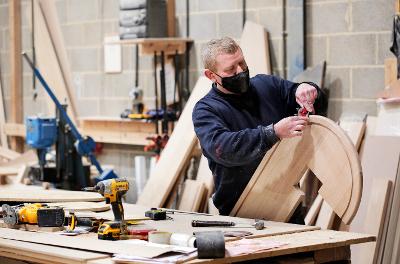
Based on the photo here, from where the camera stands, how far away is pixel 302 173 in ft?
11.5

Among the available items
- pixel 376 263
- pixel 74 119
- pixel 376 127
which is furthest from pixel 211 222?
pixel 74 119

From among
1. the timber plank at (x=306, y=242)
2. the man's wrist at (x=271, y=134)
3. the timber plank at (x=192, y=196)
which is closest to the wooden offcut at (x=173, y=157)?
the timber plank at (x=192, y=196)

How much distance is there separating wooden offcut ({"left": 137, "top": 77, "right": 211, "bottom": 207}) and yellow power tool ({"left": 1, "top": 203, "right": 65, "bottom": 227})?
86.3 inches

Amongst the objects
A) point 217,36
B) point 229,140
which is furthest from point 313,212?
point 217,36

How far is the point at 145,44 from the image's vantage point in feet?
20.5

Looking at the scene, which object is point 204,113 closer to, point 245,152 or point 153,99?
point 245,152

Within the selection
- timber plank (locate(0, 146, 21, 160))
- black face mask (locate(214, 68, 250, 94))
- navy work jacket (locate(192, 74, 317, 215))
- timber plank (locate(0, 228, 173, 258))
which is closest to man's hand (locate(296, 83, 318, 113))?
navy work jacket (locate(192, 74, 317, 215))

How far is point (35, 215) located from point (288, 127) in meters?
1.11

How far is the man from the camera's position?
139 inches

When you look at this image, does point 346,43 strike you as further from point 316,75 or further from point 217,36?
point 217,36

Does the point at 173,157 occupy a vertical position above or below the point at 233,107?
below

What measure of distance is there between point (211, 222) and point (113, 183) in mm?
456

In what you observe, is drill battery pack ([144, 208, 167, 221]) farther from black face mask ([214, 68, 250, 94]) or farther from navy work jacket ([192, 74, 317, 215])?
black face mask ([214, 68, 250, 94])

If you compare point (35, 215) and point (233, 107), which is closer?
point (35, 215)
